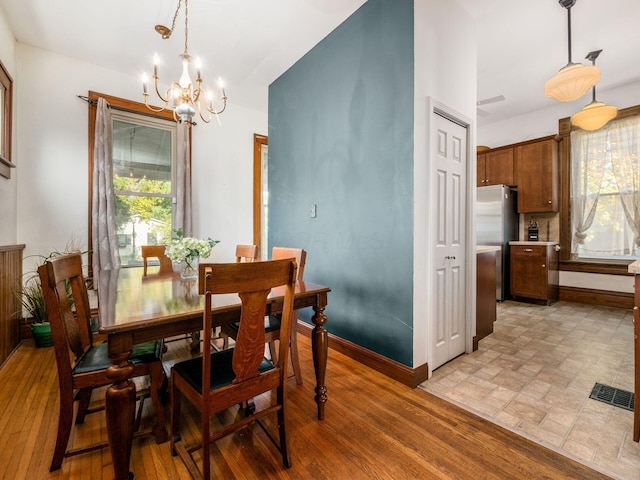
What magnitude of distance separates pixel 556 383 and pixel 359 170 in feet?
7.27

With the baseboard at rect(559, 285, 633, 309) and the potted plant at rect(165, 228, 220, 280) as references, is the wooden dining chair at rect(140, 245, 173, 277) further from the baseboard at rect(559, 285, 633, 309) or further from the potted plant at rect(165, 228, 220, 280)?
the baseboard at rect(559, 285, 633, 309)

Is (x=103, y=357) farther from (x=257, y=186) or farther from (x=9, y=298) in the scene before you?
(x=257, y=186)

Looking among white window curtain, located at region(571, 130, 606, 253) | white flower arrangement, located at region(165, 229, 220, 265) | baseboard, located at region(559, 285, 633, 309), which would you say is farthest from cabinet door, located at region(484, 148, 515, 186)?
white flower arrangement, located at region(165, 229, 220, 265)

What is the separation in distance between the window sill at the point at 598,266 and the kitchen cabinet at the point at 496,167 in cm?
153

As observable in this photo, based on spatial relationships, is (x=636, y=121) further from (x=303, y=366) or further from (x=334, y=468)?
(x=334, y=468)

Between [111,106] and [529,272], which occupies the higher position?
[111,106]

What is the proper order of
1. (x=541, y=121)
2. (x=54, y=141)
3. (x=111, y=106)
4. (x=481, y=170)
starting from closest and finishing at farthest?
(x=54, y=141), (x=111, y=106), (x=541, y=121), (x=481, y=170)

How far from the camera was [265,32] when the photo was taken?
9.41ft

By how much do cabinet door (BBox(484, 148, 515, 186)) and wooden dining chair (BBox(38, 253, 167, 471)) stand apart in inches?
218

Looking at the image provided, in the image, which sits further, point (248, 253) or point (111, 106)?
point (111, 106)

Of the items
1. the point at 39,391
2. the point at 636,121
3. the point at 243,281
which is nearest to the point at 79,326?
the point at 39,391

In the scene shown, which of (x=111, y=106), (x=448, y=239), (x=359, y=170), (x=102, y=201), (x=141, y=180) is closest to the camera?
(x=448, y=239)

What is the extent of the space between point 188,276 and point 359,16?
262 centimetres

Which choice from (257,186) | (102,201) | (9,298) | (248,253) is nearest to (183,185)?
(102,201)
